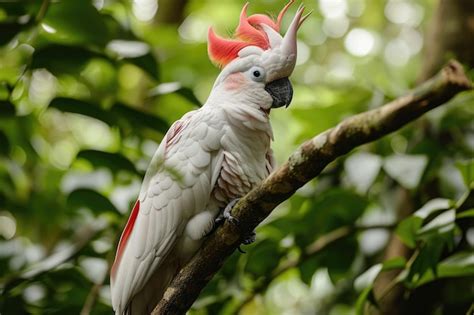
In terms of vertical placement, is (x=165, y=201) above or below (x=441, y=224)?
above

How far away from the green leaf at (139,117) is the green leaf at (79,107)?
29 mm

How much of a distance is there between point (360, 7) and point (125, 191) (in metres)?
1.23

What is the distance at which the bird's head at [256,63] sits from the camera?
2.79 ft

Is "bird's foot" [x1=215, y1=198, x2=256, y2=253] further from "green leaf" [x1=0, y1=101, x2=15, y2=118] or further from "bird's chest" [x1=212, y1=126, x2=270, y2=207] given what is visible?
"green leaf" [x1=0, y1=101, x2=15, y2=118]

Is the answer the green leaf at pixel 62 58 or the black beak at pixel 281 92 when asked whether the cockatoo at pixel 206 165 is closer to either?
the black beak at pixel 281 92

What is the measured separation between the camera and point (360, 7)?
7.54 feet

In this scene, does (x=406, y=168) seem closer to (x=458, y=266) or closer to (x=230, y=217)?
(x=458, y=266)

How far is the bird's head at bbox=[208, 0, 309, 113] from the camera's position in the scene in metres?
0.85

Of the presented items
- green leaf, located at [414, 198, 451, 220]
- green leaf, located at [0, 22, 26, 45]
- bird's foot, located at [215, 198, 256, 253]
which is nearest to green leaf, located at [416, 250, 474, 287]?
green leaf, located at [414, 198, 451, 220]

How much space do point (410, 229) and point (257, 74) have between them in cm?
55

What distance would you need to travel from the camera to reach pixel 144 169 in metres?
1.47

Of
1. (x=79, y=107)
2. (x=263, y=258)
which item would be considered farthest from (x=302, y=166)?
(x=263, y=258)

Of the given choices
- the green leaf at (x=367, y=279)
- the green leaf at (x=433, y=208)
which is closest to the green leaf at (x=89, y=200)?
the green leaf at (x=367, y=279)

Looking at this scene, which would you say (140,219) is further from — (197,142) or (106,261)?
(106,261)
